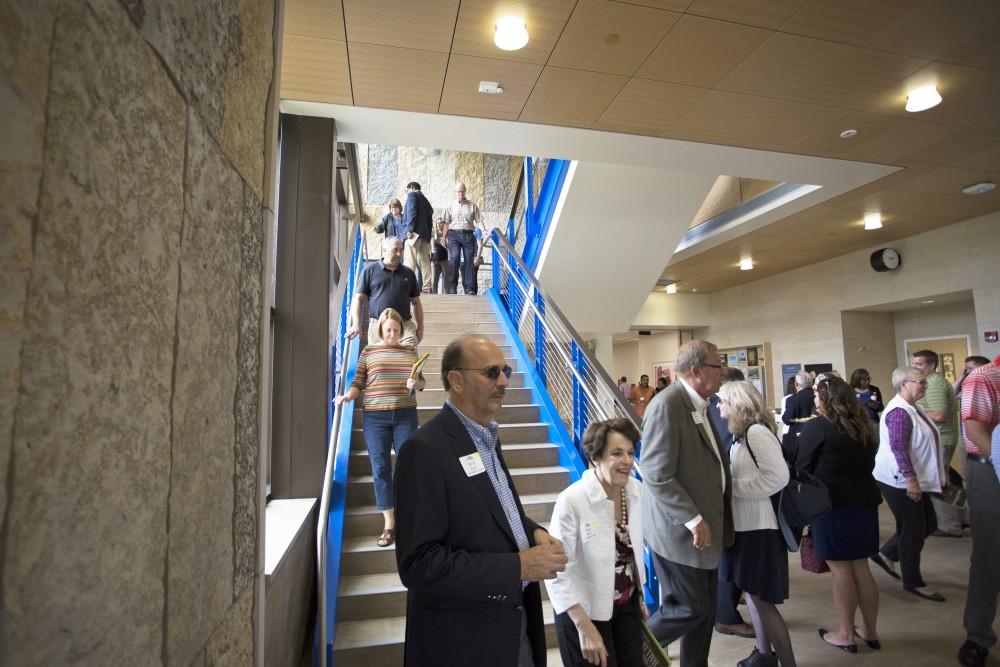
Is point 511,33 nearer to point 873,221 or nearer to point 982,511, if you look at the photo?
point 982,511

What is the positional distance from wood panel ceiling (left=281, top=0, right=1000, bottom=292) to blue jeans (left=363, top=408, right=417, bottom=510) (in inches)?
96.0

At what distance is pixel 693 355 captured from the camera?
271 centimetres

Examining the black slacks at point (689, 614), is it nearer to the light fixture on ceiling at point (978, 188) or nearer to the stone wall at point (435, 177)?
the light fixture on ceiling at point (978, 188)

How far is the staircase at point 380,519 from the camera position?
116 inches

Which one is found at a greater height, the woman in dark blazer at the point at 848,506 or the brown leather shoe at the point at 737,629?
the woman in dark blazer at the point at 848,506

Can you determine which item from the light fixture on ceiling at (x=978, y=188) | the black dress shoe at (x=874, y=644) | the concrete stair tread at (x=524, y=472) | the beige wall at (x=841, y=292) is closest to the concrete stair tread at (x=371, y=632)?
the concrete stair tread at (x=524, y=472)

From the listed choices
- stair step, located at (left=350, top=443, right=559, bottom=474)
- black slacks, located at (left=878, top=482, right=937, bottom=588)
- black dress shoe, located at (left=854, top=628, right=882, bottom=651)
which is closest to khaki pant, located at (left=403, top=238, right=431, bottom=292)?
stair step, located at (left=350, top=443, right=559, bottom=474)

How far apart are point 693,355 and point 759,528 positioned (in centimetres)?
103

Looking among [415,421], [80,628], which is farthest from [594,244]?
[80,628]

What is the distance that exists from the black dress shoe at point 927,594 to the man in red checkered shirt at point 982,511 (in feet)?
3.44

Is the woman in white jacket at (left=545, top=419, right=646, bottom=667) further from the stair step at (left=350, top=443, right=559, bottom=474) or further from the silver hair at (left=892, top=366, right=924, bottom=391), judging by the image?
the silver hair at (left=892, top=366, right=924, bottom=391)

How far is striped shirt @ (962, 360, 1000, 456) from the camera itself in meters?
2.93

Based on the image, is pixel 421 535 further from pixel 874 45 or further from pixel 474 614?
pixel 874 45

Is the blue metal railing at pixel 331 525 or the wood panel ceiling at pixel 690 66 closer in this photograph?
the blue metal railing at pixel 331 525
